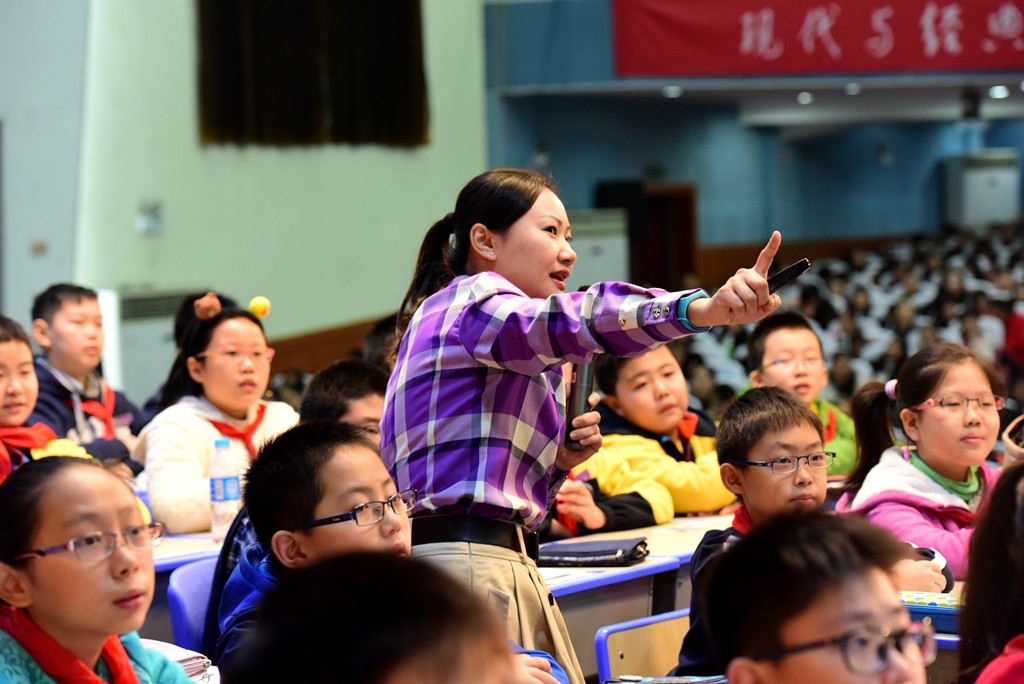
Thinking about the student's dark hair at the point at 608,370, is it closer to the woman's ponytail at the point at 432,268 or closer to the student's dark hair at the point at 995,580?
the woman's ponytail at the point at 432,268

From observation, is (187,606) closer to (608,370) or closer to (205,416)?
(205,416)

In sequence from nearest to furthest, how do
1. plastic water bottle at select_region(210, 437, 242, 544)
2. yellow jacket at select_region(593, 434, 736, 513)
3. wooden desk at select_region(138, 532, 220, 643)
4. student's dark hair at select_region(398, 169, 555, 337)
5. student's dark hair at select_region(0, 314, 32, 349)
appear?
student's dark hair at select_region(398, 169, 555, 337)
wooden desk at select_region(138, 532, 220, 643)
plastic water bottle at select_region(210, 437, 242, 544)
student's dark hair at select_region(0, 314, 32, 349)
yellow jacket at select_region(593, 434, 736, 513)

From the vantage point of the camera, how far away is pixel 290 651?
3.43 ft

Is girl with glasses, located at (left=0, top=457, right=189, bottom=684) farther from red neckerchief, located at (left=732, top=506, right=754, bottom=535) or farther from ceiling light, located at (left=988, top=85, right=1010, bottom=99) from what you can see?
ceiling light, located at (left=988, top=85, right=1010, bottom=99)

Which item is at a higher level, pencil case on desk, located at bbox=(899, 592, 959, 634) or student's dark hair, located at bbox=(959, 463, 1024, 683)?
student's dark hair, located at bbox=(959, 463, 1024, 683)

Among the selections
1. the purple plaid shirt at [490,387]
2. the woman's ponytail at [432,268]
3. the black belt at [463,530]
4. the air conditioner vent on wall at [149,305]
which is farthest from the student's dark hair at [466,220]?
the air conditioner vent on wall at [149,305]

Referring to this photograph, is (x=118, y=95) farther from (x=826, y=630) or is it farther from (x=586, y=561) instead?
(x=826, y=630)

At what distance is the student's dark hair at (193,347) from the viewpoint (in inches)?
156

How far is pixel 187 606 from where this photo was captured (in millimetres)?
2740

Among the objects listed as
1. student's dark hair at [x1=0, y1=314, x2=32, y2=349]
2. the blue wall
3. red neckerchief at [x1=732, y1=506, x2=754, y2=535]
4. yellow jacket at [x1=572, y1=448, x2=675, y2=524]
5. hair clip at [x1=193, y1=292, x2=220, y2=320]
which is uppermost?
the blue wall

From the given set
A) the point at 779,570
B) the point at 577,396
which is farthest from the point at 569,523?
the point at 779,570

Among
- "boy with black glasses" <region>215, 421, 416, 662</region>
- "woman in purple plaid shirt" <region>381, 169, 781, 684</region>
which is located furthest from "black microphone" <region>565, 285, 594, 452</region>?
"boy with black glasses" <region>215, 421, 416, 662</region>

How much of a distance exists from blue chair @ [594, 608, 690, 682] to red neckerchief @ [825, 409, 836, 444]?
1.38m

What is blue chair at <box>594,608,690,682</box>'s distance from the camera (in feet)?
8.68
